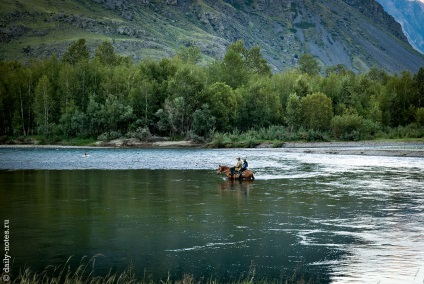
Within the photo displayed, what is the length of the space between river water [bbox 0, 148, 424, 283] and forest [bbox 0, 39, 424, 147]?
81.7m

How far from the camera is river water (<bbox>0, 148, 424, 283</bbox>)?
26875mm

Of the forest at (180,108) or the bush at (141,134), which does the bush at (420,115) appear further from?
the bush at (141,134)

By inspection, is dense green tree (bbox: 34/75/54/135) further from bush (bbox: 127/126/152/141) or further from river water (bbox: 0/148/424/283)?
river water (bbox: 0/148/424/283)

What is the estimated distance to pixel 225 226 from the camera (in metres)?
36.8

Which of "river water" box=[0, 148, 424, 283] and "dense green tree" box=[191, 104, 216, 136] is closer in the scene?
"river water" box=[0, 148, 424, 283]

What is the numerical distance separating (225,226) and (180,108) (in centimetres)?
11231

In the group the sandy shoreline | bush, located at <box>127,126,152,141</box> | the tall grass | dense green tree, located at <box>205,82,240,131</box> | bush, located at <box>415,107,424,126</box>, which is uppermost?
dense green tree, located at <box>205,82,240,131</box>

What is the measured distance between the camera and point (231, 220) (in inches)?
1535

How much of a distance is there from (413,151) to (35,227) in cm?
8531

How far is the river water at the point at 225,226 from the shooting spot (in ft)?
88.2

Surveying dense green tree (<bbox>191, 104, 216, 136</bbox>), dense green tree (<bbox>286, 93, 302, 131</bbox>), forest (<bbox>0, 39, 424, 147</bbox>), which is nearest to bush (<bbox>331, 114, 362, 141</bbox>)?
forest (<bbox>0, 39, 424, 147</bbox>)

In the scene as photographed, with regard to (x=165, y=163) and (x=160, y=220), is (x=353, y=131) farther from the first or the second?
(x=160, y=220)

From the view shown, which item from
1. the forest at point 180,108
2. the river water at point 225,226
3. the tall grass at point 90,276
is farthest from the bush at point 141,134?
the tall grass at point 90,276

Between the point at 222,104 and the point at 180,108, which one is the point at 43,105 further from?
the point at 222,104
